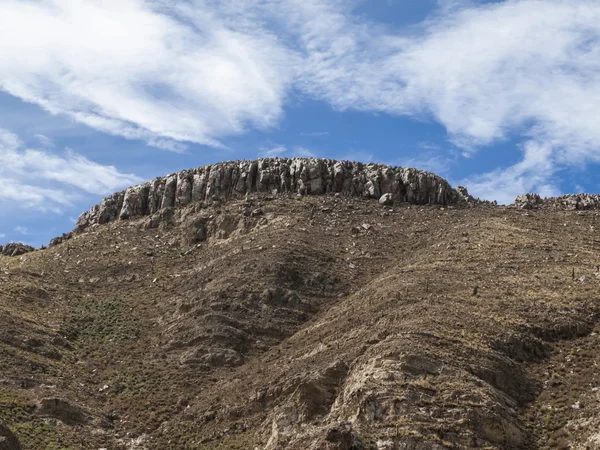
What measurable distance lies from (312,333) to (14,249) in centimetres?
5266

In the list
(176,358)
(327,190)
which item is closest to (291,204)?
(327,190)

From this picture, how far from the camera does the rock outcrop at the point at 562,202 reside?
90.1m

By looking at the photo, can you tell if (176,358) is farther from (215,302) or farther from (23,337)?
(23,337)

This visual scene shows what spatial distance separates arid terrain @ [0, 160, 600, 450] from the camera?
41719mm

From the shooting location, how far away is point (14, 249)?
9744 cm

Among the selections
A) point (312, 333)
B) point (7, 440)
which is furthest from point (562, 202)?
point (7, 440)

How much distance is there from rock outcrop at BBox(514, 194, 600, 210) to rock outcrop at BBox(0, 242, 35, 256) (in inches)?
2143

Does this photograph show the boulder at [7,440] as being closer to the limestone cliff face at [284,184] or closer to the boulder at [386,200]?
the limestone cliff face at [284,184]

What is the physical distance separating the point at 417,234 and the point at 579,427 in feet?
128

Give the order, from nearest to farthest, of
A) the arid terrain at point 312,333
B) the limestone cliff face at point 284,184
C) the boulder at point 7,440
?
the boulder at point 7,440 < the arid terrain at point 312,333 < the limestone cliff face at point 284,184

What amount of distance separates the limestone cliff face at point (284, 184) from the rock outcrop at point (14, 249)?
7443 mm

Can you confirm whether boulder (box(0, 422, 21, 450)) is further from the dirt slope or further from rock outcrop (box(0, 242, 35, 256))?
rock outcrop (box(0, 242, 35, 256))

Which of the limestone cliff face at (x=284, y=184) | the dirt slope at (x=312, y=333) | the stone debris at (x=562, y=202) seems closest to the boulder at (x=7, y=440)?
the dirt slope at (x=312, y=333)

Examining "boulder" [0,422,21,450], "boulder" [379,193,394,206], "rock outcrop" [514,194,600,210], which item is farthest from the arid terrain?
"rock outcrop" [514,194,600,210]
